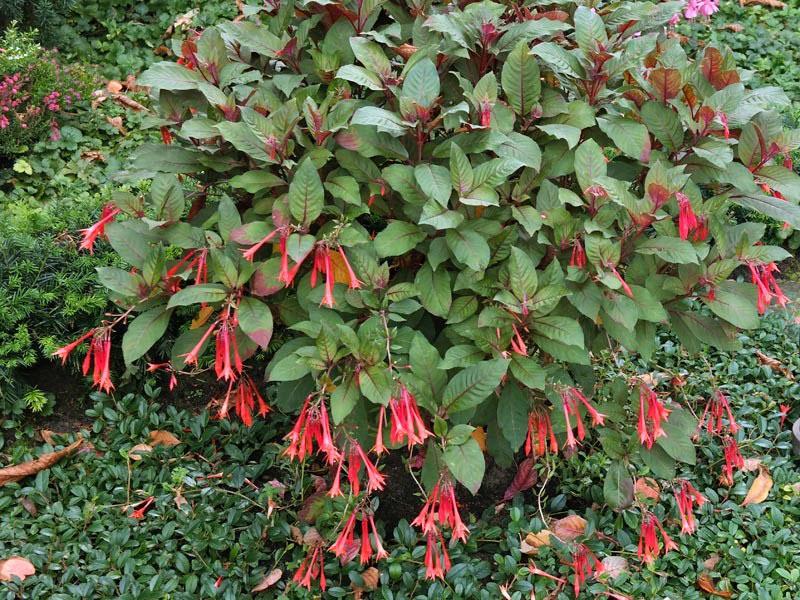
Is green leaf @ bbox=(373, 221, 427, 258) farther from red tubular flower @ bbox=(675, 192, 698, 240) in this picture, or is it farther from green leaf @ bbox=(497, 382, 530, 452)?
red tubular flower @ bbox=(675, 192, 698, 240)

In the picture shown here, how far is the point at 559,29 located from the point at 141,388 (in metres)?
2.22

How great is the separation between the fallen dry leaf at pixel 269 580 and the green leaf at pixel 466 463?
97 centimetres

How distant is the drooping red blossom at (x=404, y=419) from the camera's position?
1931 mm

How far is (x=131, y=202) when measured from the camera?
2273 millimetres

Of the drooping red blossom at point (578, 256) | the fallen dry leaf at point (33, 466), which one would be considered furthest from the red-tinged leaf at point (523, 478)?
the fallen dry leaf at point (33, 466)

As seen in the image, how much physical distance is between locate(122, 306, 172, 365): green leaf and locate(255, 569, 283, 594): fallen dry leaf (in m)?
0.95

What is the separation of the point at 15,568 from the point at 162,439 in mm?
726

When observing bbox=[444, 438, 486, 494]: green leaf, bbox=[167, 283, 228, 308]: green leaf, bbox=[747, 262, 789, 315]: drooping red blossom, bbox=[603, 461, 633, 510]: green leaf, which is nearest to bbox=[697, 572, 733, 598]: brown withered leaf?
bbox=[603, 461, 633, 510]: green leaf

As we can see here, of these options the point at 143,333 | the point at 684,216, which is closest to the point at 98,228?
the point at 143,333

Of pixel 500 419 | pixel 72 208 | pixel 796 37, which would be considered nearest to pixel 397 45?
pixel 500 419

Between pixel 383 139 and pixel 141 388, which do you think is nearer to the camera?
pixel 383 139

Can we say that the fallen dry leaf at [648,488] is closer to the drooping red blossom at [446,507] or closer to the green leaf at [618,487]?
the green leaf at [618,487]

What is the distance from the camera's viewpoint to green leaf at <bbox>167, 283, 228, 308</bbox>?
2045 millimetres

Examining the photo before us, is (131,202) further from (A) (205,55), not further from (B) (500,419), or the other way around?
(B) (500,419)
